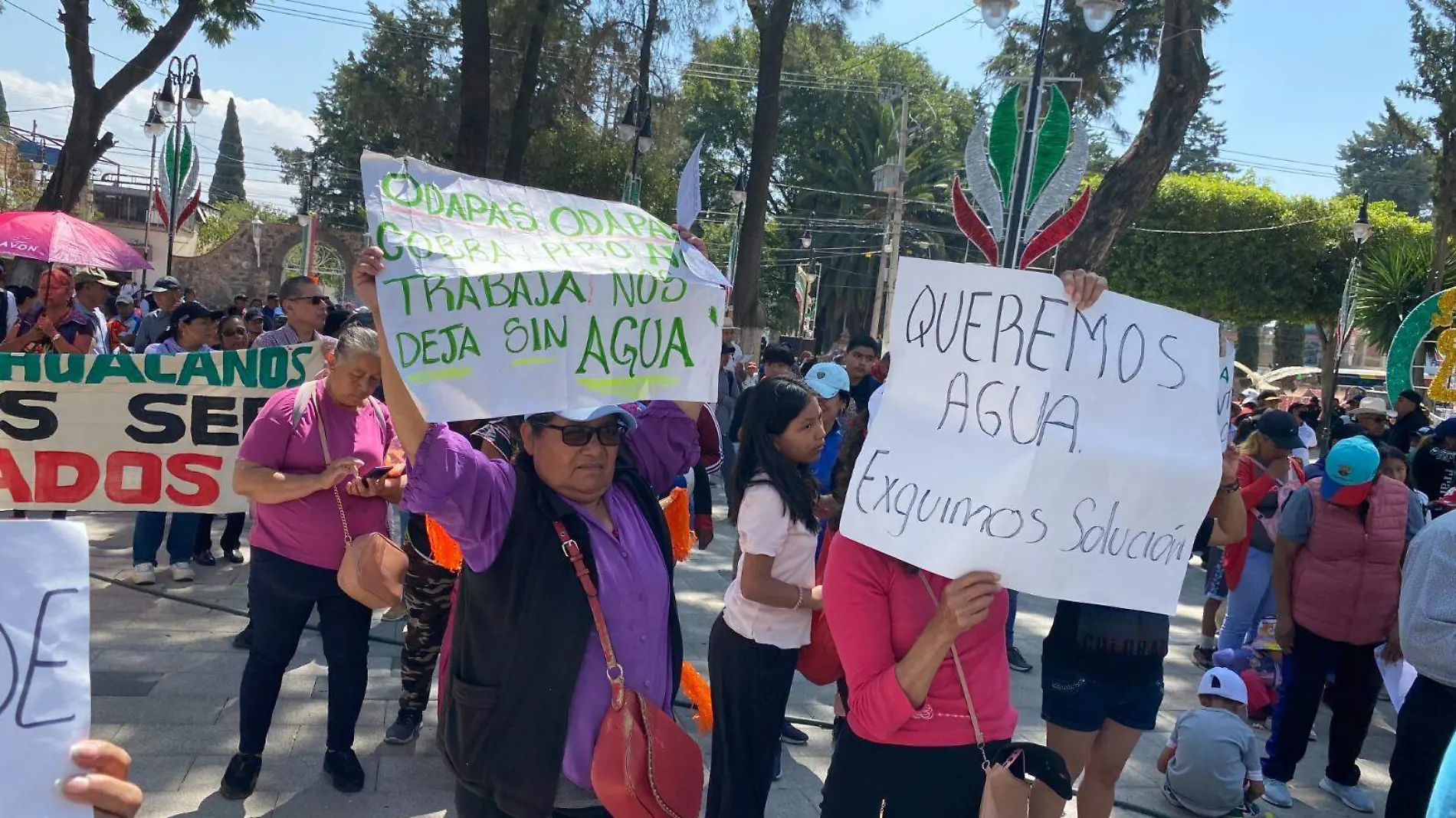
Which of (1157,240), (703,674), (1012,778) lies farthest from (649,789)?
(1157,240)

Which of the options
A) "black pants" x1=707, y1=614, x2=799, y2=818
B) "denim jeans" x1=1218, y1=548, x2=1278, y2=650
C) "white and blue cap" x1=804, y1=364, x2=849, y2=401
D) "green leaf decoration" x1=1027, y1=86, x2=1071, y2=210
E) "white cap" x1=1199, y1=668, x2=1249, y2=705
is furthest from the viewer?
"green leaf decoration" x1=1027, y1=86, x2=1071, y2=210

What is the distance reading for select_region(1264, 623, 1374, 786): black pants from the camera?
185 inches

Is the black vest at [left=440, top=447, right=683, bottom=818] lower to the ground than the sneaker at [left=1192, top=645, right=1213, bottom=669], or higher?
higher

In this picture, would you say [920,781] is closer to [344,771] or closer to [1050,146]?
[344,771]

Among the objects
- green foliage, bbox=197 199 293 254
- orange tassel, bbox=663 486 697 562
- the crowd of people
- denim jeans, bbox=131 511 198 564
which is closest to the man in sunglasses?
the crowd of people

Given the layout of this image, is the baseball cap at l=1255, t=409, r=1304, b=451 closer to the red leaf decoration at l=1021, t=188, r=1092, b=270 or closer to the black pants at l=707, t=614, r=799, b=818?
the black pants at l=707, t=614, r=799, b=818

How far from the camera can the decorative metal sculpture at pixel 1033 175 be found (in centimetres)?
1048

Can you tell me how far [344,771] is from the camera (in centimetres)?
405

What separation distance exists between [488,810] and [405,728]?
7.38ft

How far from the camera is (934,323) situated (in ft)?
7.39

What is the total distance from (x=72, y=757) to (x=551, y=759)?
1.02 metres

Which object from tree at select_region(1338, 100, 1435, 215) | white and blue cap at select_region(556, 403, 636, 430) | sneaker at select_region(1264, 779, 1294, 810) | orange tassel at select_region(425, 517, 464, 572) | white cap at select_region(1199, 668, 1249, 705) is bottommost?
sneaker at select_region(1264, 779, 1294, 810)

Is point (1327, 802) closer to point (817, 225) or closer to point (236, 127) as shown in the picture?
point (817, 225)

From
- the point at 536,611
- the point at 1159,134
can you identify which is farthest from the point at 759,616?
the point at 1159,134
